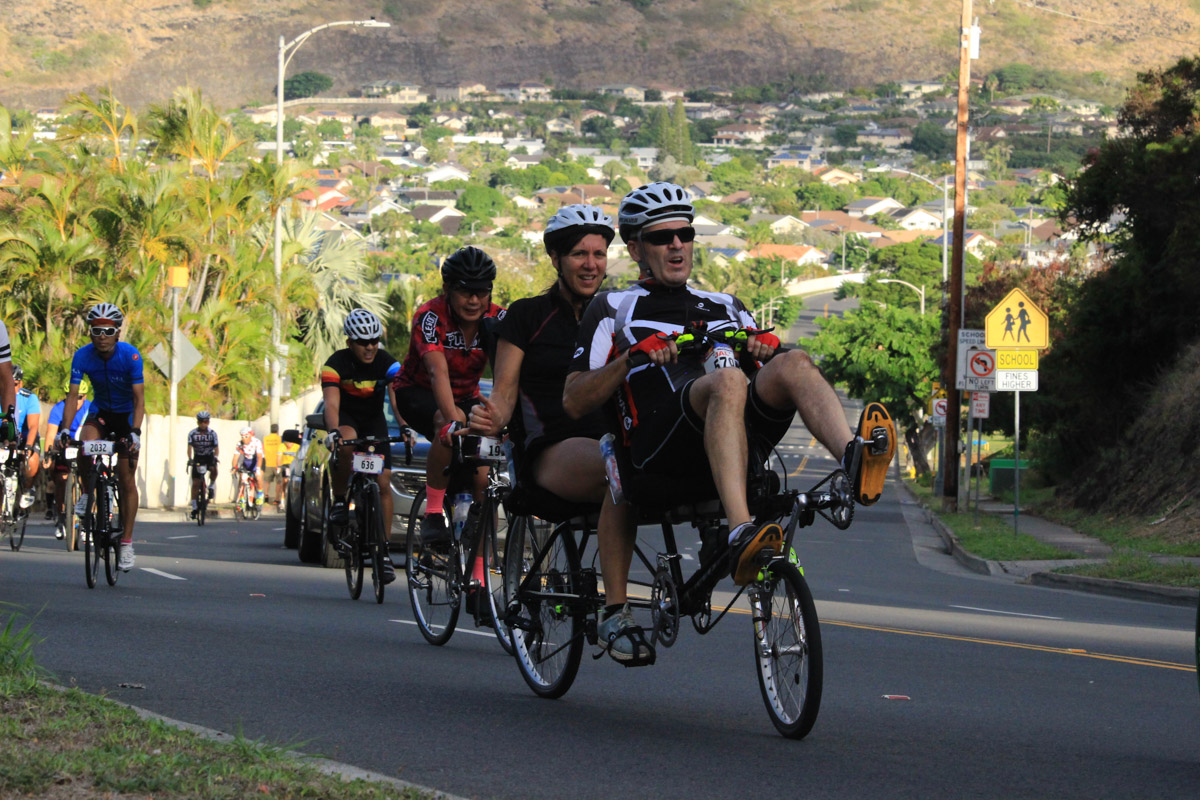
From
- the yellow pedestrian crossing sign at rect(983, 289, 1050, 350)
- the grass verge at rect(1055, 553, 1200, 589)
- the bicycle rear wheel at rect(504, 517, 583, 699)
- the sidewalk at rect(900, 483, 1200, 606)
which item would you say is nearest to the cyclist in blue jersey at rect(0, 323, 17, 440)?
the bicycle rear wheel at rect(504, 517, 583, 699)

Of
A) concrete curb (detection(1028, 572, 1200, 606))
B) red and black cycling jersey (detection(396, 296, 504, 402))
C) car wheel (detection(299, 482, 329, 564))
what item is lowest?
concrete curb (detection(1028, 572, 1200, 606))

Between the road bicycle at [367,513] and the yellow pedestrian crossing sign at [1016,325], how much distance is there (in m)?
15.3

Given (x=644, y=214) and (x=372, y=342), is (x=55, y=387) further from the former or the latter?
(x=644, y=214)

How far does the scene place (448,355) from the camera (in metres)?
10.3

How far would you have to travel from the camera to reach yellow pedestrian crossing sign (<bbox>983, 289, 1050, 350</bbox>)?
2592 centimetres

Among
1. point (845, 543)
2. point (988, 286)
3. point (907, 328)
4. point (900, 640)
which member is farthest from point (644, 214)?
point (907, 328)

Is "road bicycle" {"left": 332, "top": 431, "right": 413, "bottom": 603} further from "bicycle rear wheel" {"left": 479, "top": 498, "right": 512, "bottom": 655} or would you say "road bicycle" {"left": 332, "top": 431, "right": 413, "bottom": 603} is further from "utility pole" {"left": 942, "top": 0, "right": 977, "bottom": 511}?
"utility pole" {"left": 942, "top": 0, "right": 977, "bottom": 511}

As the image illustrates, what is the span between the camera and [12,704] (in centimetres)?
645

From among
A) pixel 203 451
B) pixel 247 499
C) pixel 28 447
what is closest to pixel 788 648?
pixel 28 447

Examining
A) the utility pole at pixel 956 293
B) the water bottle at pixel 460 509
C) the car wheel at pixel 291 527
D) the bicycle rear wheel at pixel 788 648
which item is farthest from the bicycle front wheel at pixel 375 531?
the utility pole at pixel 956 293

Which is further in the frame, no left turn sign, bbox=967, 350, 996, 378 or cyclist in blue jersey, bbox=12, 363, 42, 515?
no left turn sign, bbox=967, 350, 996, 378

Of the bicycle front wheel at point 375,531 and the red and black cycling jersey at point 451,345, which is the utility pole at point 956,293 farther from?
the red and black cycling jersey at point 451,345

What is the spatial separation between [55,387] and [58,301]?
2232 mm

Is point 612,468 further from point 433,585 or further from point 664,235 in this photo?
point 433,585
